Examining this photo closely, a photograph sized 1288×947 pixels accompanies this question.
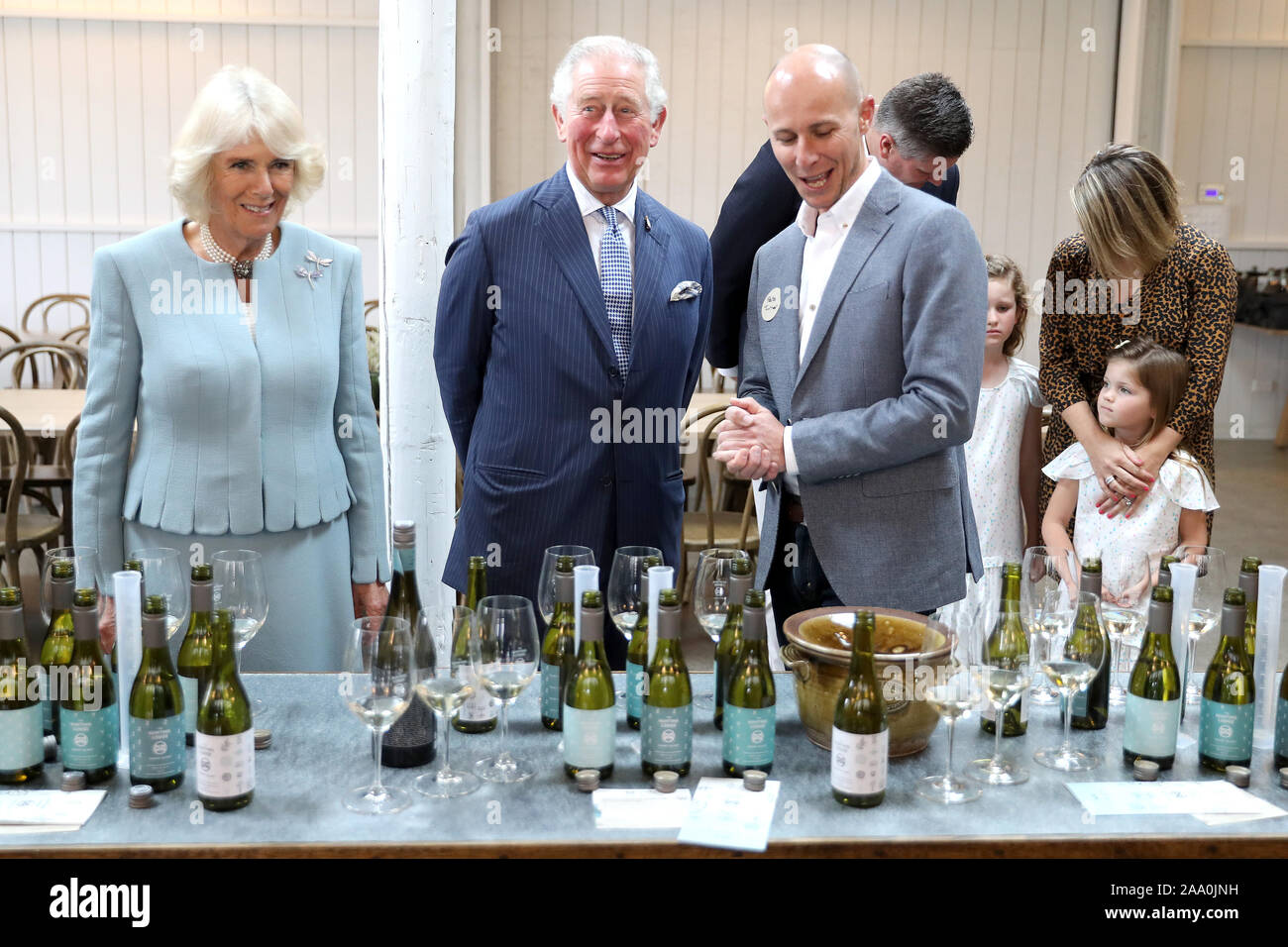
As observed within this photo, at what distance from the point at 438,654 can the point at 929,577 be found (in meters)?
1.03

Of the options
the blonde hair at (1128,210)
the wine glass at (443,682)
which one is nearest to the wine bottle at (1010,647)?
the wine glass at (443,682)

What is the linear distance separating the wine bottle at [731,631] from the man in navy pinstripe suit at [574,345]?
0.82 m

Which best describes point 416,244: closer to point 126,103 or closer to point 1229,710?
point 1229,710

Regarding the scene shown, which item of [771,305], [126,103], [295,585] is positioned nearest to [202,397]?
[295,585]

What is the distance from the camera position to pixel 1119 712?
1854 mm

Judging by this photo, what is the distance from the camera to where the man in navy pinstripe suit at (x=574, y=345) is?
2.52m

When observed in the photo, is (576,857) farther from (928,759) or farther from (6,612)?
(6,612)

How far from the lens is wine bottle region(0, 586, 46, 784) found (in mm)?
1531

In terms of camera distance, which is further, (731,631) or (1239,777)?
(731,631)

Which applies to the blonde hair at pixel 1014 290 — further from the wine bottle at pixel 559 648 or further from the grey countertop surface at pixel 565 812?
the wine bottle at pixel 559 648

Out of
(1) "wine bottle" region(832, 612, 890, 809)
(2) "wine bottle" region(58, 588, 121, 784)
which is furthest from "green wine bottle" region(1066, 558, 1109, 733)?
(2) "wine bottle" region(58, 588, 121, 784)

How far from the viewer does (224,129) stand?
2236mm

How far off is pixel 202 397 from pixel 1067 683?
153cm
